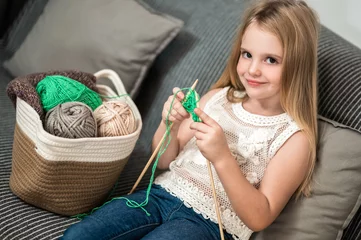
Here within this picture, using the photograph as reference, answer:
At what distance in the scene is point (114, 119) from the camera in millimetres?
1105

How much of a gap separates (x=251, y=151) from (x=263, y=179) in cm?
7

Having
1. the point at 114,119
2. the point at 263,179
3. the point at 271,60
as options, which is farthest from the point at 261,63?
the point at 114,119

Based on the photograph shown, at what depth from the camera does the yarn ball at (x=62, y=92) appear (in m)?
1.11

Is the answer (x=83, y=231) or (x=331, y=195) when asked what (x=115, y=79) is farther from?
(x=331, y=195)

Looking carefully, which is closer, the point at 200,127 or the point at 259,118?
the point at 200,127

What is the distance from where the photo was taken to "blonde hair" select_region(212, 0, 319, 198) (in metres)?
1.00

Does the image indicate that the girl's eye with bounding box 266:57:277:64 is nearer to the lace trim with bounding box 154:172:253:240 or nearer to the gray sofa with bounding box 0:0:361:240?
the gray sofa with bounding box 0:0:361:240

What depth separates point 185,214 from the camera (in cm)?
107

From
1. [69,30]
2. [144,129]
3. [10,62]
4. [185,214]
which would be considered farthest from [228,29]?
[10,62]

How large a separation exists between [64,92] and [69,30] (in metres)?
0.46

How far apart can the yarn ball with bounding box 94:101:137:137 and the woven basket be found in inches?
1.0

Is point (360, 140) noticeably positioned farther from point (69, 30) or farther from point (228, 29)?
point (69, 30)

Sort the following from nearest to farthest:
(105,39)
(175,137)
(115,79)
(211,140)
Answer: (211,140), (175,137), (115,79), (105,39)

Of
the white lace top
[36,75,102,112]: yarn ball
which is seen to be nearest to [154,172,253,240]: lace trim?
the white lace top
